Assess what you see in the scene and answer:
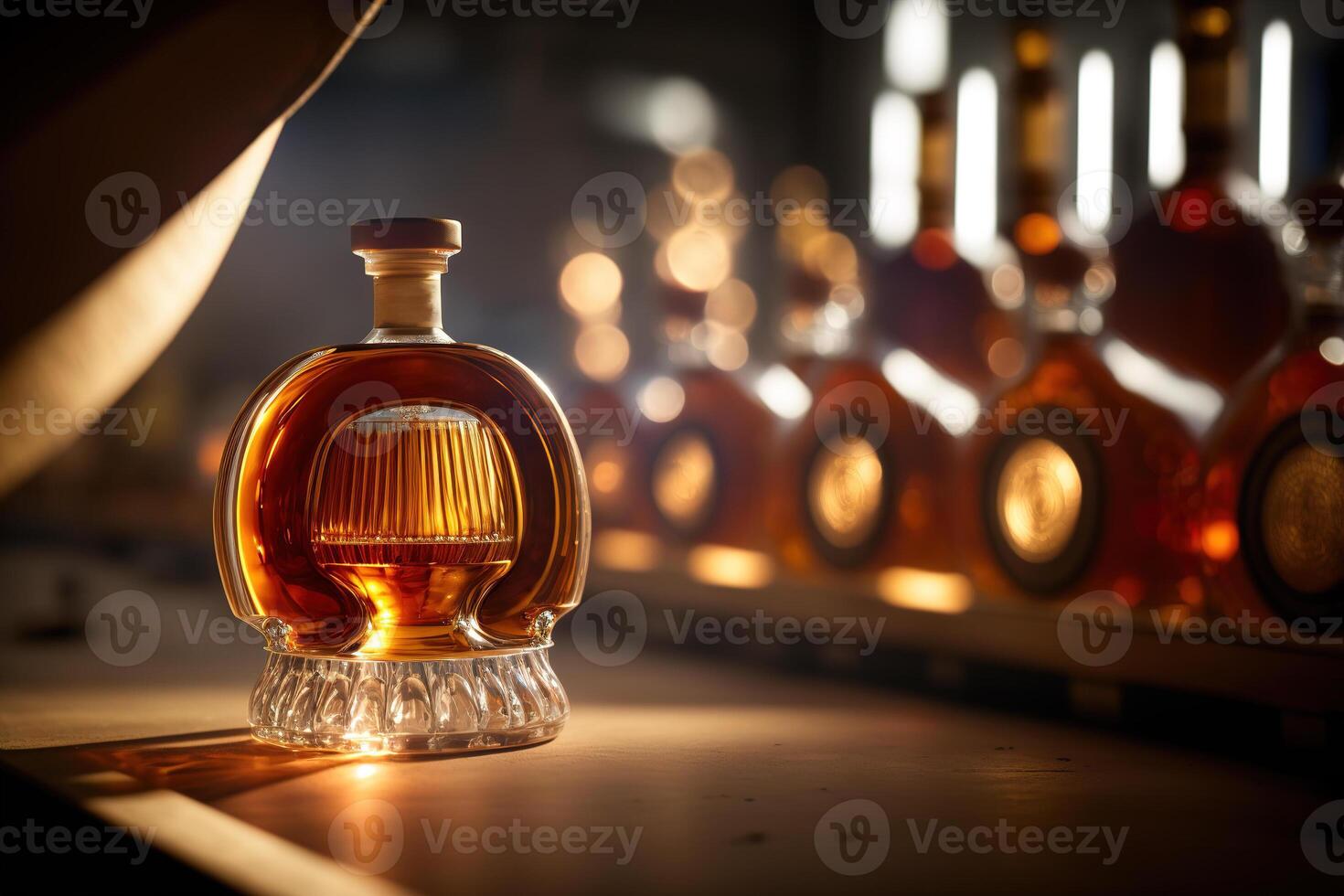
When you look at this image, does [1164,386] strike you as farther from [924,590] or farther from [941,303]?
[941,303]

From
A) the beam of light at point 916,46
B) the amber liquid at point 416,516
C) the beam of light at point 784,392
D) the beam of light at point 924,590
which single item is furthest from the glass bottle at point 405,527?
the beam of light at point 916,46

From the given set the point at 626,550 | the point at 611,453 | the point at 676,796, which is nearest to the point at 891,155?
the point at 611,453

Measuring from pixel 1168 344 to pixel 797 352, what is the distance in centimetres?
43

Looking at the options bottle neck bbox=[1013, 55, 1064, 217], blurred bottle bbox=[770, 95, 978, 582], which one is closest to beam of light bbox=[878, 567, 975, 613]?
blurred bottle bbox=[770, 95, 978, 582]

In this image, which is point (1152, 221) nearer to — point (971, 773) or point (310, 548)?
point (971, 773)

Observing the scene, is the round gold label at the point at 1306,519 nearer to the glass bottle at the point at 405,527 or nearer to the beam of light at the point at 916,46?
the glass bottle at the point at 405,527

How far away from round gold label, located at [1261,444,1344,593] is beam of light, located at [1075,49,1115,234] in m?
1.09

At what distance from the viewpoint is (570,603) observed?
730 millimetres

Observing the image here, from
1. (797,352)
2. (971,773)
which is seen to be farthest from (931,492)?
(971,773)

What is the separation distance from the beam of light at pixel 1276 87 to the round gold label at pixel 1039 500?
31.8 inches

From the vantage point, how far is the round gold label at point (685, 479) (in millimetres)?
1238

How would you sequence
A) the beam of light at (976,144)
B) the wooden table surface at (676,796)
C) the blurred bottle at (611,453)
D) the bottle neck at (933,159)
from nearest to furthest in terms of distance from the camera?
the wooden table surface at (676,796)
the bottle neck at (933,159)
the blurred bottle at (611,453)
the beam of light at (976,144)

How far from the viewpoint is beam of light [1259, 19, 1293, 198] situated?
1.57m

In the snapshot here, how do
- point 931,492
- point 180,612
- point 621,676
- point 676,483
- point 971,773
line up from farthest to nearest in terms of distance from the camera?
point 676,483, point 180,612, point 931,492, point 621,676, point 971,773
